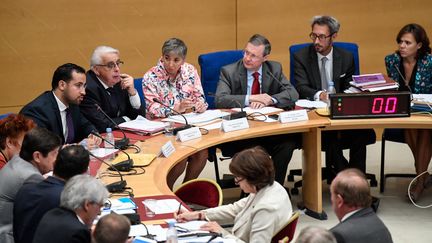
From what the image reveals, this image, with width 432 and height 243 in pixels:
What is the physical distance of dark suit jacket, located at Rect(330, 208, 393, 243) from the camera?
3.03 metres

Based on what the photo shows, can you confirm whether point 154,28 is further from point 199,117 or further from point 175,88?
point 199,117

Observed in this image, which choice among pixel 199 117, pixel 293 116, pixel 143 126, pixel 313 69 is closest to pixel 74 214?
pixel 143 126

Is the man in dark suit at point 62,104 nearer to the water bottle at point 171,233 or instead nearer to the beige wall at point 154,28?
the water bottle at point 171,233

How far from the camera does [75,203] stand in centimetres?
309

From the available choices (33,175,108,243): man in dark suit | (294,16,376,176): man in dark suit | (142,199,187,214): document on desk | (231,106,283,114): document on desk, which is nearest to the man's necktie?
(294,16,376,176): man in dark suit

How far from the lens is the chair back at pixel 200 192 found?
4195 millimetres

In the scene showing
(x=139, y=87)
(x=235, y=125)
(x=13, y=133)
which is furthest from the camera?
(x=139, y=87)

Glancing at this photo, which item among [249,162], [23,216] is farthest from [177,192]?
[23,216]

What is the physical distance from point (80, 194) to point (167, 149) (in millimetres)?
1610

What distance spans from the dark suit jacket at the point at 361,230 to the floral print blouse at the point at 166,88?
8.92 ft

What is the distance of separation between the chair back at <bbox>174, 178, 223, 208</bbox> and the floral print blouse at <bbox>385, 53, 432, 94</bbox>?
8.29ft

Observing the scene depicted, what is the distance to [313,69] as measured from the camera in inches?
243

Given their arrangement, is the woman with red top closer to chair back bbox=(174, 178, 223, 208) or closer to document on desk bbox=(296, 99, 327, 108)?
chair back bbox=(174, 178, 223, 208)

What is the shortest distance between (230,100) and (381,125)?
1.19m
